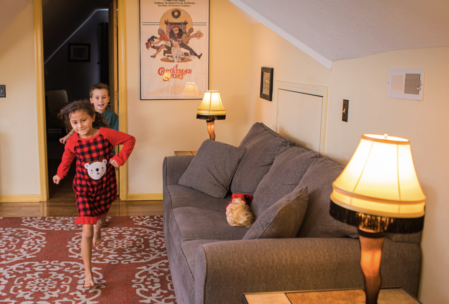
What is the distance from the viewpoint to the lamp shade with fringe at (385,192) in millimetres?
1174

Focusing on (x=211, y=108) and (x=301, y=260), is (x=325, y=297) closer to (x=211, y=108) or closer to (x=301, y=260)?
(x=301, y=260)

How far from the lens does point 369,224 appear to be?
121 centimetres

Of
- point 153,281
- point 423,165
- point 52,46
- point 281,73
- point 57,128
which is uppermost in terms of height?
point 52,46

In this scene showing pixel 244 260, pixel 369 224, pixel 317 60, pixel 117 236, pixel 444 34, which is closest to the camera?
pixel 369 224

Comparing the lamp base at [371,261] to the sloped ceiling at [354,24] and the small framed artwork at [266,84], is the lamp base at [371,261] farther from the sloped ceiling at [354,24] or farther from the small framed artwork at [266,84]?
the small framed artwork at [266,84]

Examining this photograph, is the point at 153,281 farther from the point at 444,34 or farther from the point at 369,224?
the point at 444,34

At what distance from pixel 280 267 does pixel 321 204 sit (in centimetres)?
46

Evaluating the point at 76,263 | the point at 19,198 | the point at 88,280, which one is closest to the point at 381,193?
the point at 88,280

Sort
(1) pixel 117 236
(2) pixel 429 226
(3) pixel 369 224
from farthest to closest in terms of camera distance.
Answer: (1) pixel 117 236 → (2) pixel 429 226 → (3) pixel 369 224

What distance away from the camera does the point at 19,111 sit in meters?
4.38

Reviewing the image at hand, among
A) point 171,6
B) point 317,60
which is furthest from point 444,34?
point 171,6

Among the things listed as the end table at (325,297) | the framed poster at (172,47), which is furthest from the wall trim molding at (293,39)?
the framed poster at (172,47)

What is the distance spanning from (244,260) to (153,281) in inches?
55.2

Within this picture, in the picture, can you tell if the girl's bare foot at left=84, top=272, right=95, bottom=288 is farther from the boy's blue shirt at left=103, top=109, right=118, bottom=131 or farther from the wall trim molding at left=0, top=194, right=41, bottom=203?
the wall trim molding at left=0, top=194, right=41, bottom=203
